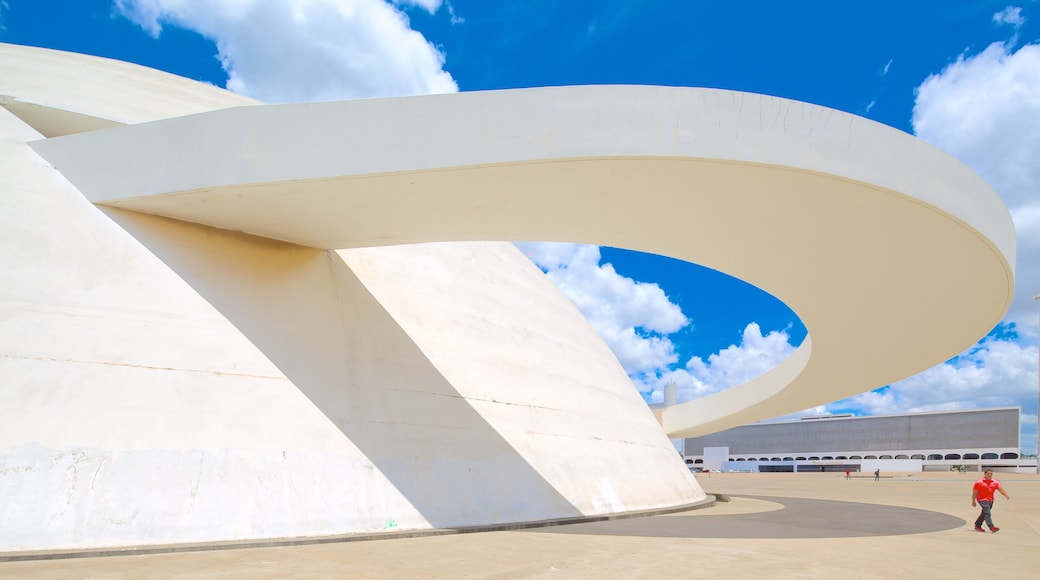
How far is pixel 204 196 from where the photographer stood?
7.82 metres

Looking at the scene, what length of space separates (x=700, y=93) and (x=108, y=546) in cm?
703

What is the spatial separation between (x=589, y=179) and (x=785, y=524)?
25.5 ft

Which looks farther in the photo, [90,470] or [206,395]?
[206,395]

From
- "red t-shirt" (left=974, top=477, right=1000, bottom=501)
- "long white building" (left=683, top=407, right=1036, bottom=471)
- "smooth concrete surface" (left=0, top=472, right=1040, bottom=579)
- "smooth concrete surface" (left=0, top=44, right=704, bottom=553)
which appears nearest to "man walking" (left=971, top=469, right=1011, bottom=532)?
"red t-shirt" (left=974, top=477, right=1000, bottom=501)

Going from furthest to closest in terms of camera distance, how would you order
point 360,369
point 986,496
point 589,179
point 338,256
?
point 986,496 → point 338,256 → point 360,369 → point 589,179

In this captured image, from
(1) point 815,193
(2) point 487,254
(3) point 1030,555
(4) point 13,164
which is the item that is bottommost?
(3) point 1030,555

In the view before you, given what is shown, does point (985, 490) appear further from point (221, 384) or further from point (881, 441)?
point (881, 441)

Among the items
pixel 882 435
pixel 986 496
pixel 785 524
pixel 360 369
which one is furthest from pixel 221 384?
pixel 882 435

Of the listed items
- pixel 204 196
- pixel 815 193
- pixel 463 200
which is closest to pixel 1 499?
pixel 204 196

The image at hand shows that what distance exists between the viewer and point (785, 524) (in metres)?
11.6

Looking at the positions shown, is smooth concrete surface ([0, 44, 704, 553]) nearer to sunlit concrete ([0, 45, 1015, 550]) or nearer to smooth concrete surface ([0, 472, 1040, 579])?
sunlit concrete ([0, 45, 1015, 550])

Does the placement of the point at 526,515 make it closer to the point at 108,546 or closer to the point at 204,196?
the point at 108,546

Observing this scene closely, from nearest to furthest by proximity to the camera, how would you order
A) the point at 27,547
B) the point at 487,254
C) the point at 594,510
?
1. the point at 27,547
2. the point at 594,510
3. the point at 487,254

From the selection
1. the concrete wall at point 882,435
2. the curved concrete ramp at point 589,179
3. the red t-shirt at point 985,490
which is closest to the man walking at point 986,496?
the red t-shirt at point 985,490
